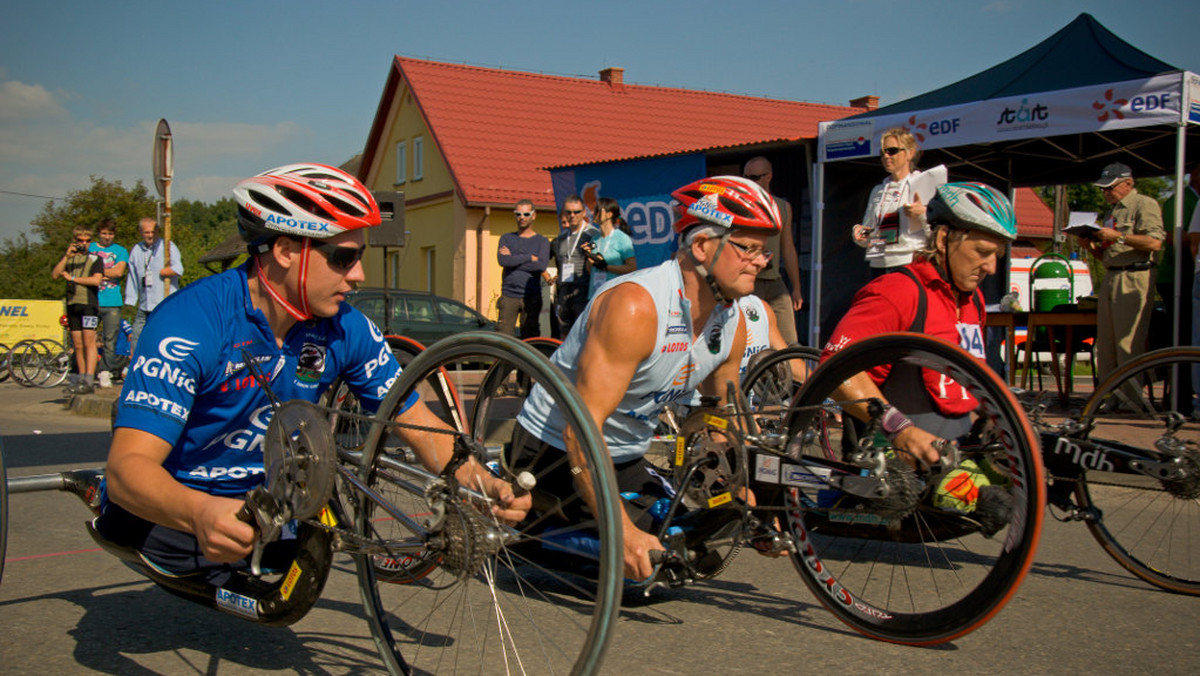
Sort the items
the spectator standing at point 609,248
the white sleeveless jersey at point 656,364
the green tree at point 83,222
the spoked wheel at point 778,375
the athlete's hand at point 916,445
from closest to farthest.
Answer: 1. the athlete's hand at point 916,445
2. the white sleeveless jersey at point 656,364
3. the spoked wheel at point 778,375
4. the spectator standing at point 609,248
5. the green tree at point 83,222

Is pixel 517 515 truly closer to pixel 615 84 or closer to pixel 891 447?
pixel 891 447

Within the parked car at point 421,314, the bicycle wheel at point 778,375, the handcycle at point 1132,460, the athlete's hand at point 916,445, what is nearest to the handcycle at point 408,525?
the athlete's hand at point 916,445

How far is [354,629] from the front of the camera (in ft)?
12.7

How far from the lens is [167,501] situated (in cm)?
271

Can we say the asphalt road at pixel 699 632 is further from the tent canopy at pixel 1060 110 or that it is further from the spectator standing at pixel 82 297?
the spectator standing at pixel 82 297

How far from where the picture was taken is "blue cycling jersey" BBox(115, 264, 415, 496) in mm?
2865

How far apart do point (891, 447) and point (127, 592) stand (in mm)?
3238

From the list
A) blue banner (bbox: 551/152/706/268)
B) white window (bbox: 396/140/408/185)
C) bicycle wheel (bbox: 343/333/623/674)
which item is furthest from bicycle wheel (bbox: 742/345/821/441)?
white window (bbox: 396/140/408/185)

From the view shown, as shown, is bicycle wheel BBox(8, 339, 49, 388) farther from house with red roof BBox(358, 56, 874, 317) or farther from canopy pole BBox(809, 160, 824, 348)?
canopy pole BBox(809, 160, 824, 348)

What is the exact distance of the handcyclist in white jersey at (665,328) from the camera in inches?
136

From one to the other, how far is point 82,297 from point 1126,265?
41.6 feet

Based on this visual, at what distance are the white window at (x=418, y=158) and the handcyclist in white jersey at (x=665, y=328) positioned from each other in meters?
30.6

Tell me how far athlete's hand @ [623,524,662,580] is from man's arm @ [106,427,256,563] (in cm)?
105

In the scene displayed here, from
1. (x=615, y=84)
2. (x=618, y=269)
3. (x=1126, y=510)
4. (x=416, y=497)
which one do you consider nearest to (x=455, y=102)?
(x=615, y=84)
